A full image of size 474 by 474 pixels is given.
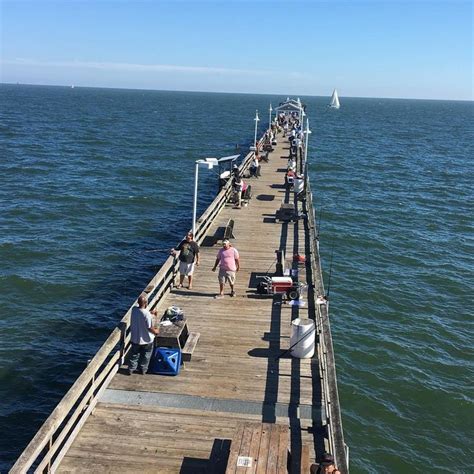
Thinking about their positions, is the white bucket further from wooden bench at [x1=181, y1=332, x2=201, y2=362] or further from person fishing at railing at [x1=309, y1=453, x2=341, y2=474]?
person fishing at railing at [x1=309, y1=453, x2=341, y2=474]

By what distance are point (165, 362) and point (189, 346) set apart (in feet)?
2.85

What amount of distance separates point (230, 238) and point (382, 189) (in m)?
25.3

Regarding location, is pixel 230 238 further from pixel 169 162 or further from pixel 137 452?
pixel 169 162

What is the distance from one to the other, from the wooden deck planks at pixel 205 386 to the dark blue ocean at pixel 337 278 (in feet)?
11.7

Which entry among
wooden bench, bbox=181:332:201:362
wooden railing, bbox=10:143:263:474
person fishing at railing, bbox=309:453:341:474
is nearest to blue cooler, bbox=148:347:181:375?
wooden bench, bbox=181:332:201:362

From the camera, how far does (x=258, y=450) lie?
7109mm

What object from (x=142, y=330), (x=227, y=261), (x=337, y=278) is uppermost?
(x=227, y=261)

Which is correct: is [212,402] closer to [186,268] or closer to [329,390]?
[329,390]

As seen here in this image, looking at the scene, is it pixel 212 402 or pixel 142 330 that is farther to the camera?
pixel 142 330

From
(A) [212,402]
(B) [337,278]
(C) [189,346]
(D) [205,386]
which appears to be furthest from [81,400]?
(B) [337,278]

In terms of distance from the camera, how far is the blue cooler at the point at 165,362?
10203 millimetres

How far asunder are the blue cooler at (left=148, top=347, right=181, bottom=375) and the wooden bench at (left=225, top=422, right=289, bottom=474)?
2.77 meters

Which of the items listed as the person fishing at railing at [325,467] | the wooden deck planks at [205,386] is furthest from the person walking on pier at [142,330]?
the person fishing at railing at [325,467]

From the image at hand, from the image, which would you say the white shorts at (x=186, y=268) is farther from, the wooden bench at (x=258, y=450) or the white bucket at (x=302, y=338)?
the wooden bench at (x=258, y=450)
